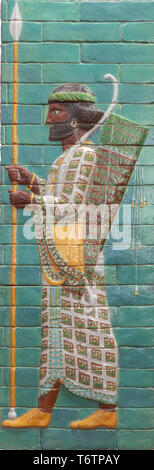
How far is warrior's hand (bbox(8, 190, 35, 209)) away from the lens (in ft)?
11.6

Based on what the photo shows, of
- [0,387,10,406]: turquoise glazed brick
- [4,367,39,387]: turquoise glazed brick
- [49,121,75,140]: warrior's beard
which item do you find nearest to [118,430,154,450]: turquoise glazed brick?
[4,367,39,387]: turquoise glazed brick

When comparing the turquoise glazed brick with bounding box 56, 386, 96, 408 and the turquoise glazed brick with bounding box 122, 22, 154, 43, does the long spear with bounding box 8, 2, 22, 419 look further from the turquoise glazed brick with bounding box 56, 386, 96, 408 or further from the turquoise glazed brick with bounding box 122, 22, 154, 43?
the turquoise glazed brick with bounding box 122, 22, 154, 43

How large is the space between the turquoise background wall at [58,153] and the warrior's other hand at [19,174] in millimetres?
44

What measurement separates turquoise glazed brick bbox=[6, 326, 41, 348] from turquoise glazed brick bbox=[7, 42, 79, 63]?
1.65 metres

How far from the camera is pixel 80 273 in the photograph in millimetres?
3533

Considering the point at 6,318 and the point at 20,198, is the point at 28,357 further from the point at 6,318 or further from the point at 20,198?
the point at 20,198

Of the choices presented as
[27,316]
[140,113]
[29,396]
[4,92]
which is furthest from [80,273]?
[4,92]

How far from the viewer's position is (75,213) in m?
3.54

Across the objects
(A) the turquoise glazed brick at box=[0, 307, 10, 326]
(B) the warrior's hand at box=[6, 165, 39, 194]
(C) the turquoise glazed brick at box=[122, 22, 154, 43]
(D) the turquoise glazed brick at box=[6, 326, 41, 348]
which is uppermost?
(C) the turquoise glazed brick at box=[122, 22, 154, 43]

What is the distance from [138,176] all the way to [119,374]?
1213 millimetres

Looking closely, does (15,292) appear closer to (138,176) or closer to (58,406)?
(58,406)

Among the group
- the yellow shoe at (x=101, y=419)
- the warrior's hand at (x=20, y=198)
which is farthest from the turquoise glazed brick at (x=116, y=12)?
the yellow shoe at (x=101, y=419)

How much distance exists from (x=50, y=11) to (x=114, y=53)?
0.47m

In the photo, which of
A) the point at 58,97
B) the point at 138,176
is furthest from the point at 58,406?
the point at 58,97
